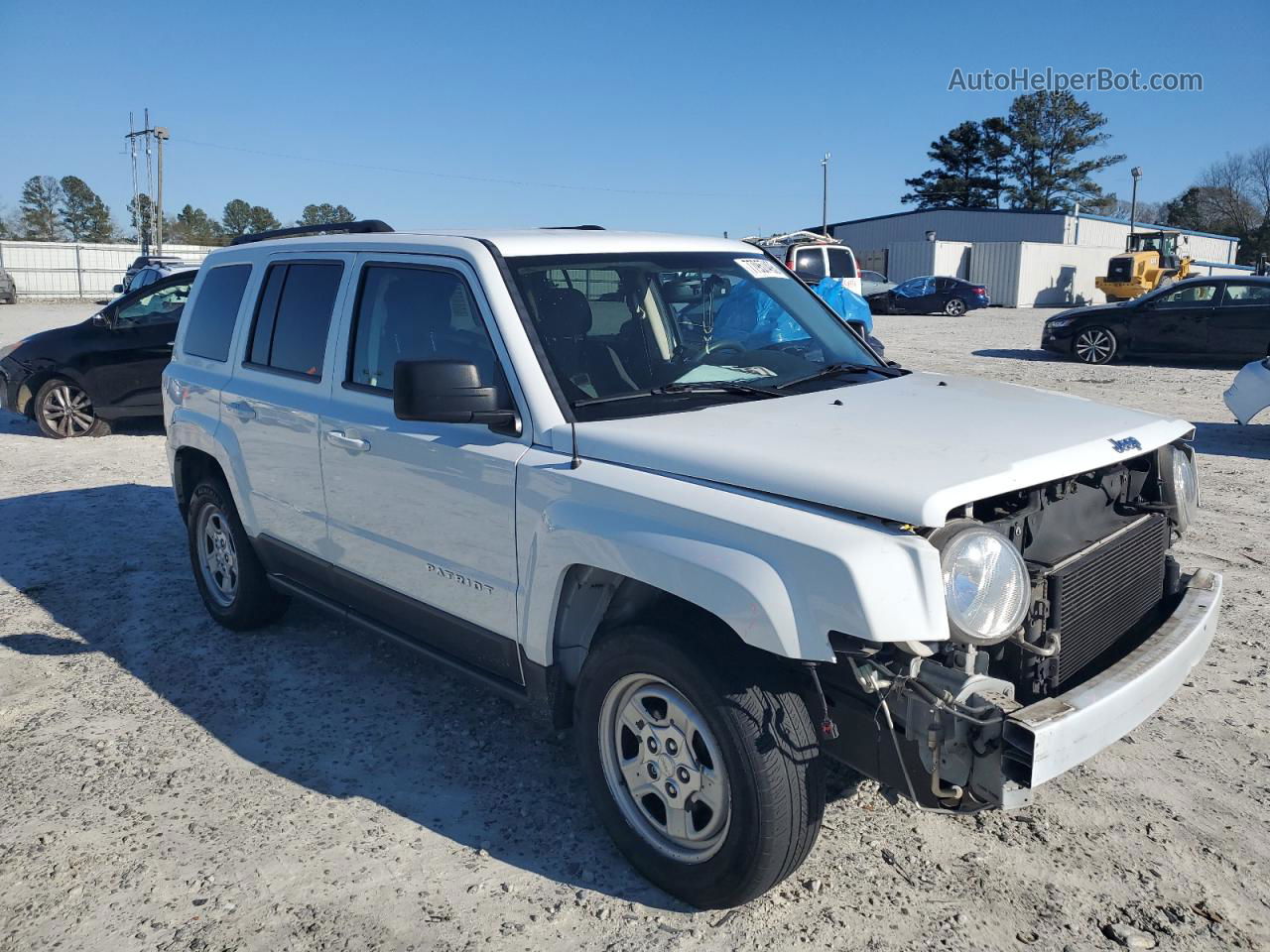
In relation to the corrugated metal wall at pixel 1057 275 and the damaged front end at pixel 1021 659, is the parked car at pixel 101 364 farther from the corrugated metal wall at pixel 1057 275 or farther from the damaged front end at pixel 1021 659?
the corrugated metal wall at pixel 1057 275

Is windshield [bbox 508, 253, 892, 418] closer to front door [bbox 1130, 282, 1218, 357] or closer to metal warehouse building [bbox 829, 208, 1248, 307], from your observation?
front door [bbox 1130, 282, 1218, 357]

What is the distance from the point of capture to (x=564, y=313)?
3.68 m

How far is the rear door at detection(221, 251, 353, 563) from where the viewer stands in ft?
14.4

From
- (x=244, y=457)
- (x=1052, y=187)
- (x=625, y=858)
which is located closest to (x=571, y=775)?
(x=625, y=858)

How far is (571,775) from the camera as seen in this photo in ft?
12.9

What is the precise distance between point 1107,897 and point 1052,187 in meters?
75.3

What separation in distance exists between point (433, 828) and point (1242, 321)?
1597 centimetres

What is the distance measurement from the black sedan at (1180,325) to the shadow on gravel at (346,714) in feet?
49.0

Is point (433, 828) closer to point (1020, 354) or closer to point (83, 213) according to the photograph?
point (1020, 354)

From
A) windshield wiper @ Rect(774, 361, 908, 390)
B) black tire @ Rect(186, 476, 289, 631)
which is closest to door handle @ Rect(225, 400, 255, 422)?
black tire @ Rect(186, 476, 289, 631)

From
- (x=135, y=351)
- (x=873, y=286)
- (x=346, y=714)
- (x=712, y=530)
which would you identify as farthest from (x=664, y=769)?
(x=873, y=286)

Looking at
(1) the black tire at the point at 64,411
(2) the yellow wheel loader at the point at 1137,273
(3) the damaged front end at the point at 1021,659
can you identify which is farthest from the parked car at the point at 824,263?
(2) the yellow wheel loader at the point at 1137,273

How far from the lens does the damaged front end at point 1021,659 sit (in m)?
2.56

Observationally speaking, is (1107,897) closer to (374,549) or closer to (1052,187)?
(374,549)
